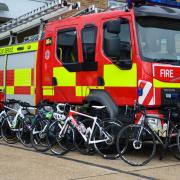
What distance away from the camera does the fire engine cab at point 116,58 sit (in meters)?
8.23

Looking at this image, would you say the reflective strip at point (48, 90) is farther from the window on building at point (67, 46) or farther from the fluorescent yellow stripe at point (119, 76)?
the fluorescent yellow stripe at point (119, 76)

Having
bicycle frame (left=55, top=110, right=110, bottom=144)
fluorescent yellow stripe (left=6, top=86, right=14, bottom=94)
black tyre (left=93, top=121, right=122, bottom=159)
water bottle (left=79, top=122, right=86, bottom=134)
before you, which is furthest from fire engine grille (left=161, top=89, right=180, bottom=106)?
fluorescent yellow stripe (left=6, top=86, right=14, bottom=94)

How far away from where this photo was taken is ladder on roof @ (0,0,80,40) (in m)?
11.0

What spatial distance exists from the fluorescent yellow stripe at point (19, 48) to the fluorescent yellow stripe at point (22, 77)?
46cm

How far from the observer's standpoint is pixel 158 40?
8.37m

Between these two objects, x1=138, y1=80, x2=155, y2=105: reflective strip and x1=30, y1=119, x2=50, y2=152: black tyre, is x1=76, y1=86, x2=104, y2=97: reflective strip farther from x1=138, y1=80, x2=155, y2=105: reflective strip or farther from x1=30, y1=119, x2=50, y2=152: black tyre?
x1=138, y1=80, x2=155, y2=105: reflective strip

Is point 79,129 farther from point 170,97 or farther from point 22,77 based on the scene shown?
point 22,77

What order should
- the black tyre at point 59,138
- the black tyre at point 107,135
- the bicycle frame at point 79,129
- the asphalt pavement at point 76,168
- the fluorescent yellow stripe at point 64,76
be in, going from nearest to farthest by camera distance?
the asphalt pavement at point 76,168, the black tyre at point 107,135, the bicycle frame at point 79,129, the black tyre at point 59,138, the fluorescent yellow stripe at point 64,76

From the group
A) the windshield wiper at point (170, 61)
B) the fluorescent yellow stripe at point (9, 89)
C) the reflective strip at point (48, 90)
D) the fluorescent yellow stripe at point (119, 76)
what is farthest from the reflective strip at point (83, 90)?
the fluorescent yellow stripe at point (9, 89)

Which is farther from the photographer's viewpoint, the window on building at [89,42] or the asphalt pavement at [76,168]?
the window on building at [89,42]

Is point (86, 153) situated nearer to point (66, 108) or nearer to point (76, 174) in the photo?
point (66, 108)

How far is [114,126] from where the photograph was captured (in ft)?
27.5

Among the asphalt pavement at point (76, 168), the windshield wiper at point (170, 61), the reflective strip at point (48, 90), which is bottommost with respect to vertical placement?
the asphalt pavement at point (76, 168)

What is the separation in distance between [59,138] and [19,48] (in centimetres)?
296
